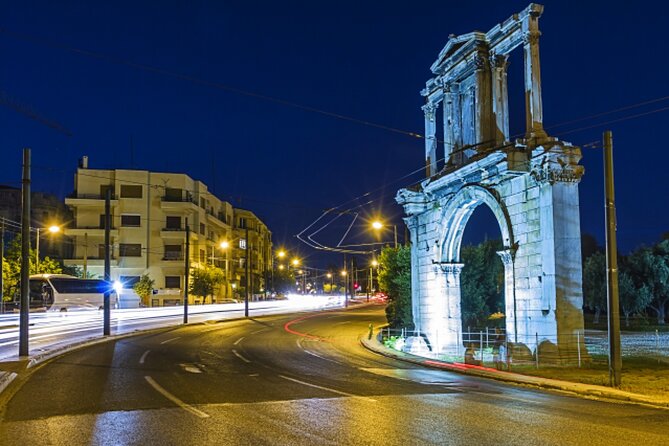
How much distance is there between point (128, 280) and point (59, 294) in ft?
63.7

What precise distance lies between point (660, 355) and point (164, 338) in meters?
22.5

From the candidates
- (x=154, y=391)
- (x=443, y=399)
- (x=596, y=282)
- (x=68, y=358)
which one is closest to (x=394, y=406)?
(x=443, y=399)

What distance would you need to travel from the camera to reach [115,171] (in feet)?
243

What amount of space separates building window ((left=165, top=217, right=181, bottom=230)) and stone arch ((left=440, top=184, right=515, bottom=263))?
52671mm

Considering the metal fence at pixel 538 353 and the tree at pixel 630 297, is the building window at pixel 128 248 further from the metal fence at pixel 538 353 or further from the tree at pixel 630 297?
the metal fence at pixel 538 353

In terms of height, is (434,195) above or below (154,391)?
above

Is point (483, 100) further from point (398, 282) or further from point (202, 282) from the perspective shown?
point (202, 282)

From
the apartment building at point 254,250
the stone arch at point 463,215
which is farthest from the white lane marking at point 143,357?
the apartment building at point 254,250

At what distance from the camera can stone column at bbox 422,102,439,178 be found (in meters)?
29.8

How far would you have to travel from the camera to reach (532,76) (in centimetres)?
2227

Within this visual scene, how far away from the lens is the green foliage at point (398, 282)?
115 feet

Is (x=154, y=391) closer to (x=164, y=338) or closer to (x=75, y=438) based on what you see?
(x=75, y=438)

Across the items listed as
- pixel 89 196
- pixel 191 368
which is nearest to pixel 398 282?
pixel 191 368

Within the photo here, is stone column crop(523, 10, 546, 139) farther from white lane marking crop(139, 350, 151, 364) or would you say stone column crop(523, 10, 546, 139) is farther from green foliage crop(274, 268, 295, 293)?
green foliage crop(274, 268, 295, 293)
